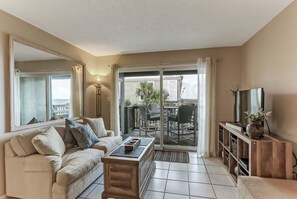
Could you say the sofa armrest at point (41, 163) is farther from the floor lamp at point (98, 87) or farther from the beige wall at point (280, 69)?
the beige wall at point (280, 69)

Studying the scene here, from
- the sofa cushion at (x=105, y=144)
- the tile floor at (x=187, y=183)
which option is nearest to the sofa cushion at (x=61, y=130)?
the sofa cushion at (x=105, y=144)

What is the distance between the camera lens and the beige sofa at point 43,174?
2.02m

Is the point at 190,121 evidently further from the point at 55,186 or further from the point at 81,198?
the point at 55,186

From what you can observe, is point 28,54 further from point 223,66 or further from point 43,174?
point 223,66

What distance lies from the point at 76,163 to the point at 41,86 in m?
1.63

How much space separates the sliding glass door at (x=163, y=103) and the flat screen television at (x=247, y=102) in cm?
119

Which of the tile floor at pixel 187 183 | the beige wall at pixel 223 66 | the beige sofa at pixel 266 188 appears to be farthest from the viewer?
the beige wall at pixel 223 66

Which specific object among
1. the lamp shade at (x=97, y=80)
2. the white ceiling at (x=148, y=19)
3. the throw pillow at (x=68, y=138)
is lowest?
the throw pillow at (x=68, y=138)

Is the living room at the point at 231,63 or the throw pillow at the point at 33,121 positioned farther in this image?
the throw pillow at the point at 33,121

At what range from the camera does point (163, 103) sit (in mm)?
4328

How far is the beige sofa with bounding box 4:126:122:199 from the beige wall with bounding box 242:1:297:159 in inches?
106

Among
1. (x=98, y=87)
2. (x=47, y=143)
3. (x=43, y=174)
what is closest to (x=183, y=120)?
(x=98, y=87)

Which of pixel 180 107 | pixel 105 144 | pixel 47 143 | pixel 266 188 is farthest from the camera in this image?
pixel 180 107

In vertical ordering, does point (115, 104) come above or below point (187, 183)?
above
